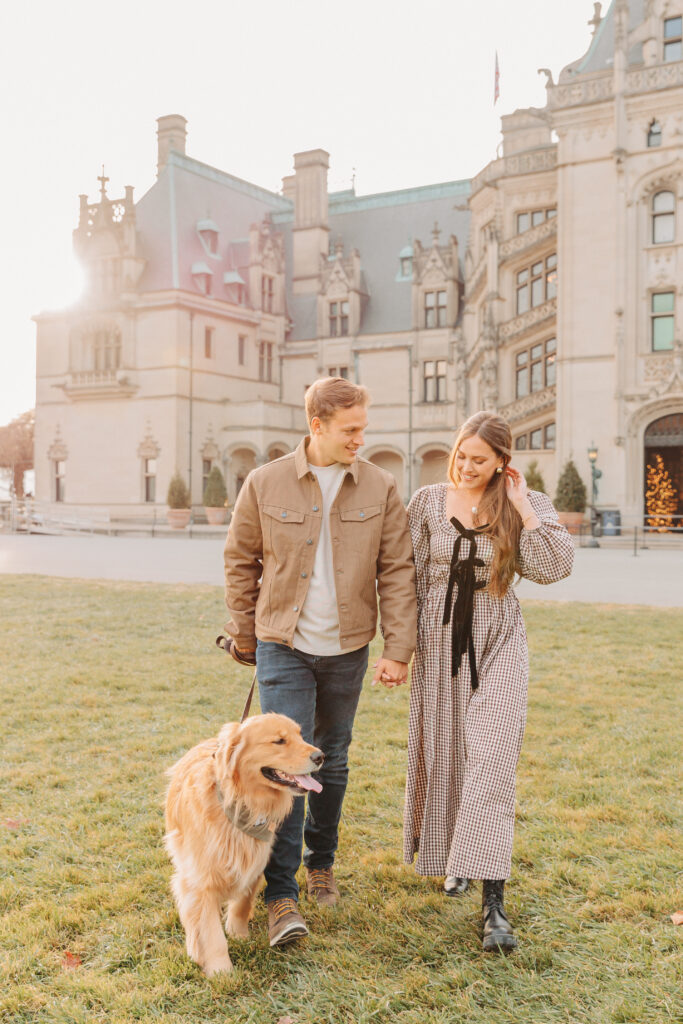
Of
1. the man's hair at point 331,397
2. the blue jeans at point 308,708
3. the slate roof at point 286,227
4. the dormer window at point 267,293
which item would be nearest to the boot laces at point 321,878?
the blue jeans at point 308,708

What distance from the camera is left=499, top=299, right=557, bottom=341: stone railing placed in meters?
31.9

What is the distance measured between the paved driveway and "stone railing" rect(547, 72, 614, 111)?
594 inches

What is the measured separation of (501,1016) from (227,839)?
1.16 meters

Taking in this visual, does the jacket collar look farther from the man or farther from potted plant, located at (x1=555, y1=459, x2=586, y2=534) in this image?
potted plant, located at (x1=555, y1=459, x2=586, y2=534)

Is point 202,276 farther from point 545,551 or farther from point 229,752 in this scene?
point 229,752

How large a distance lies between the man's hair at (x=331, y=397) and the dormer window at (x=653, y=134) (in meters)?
29.3

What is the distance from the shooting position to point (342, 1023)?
3.13 m

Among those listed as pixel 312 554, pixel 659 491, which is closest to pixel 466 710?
pixel 312 554

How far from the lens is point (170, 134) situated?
49000 mm

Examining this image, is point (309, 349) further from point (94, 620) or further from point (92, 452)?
point (94, 620)

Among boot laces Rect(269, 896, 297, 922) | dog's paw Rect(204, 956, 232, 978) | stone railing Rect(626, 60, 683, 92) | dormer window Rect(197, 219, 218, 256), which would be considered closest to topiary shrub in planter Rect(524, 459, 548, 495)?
stone railing Rect(626, 60, 683, 92)

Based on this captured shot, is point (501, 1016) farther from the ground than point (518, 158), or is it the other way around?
point (518, 158)

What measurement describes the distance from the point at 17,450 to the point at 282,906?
59962 millimetres

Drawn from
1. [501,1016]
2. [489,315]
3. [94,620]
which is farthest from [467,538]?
[489,315]
